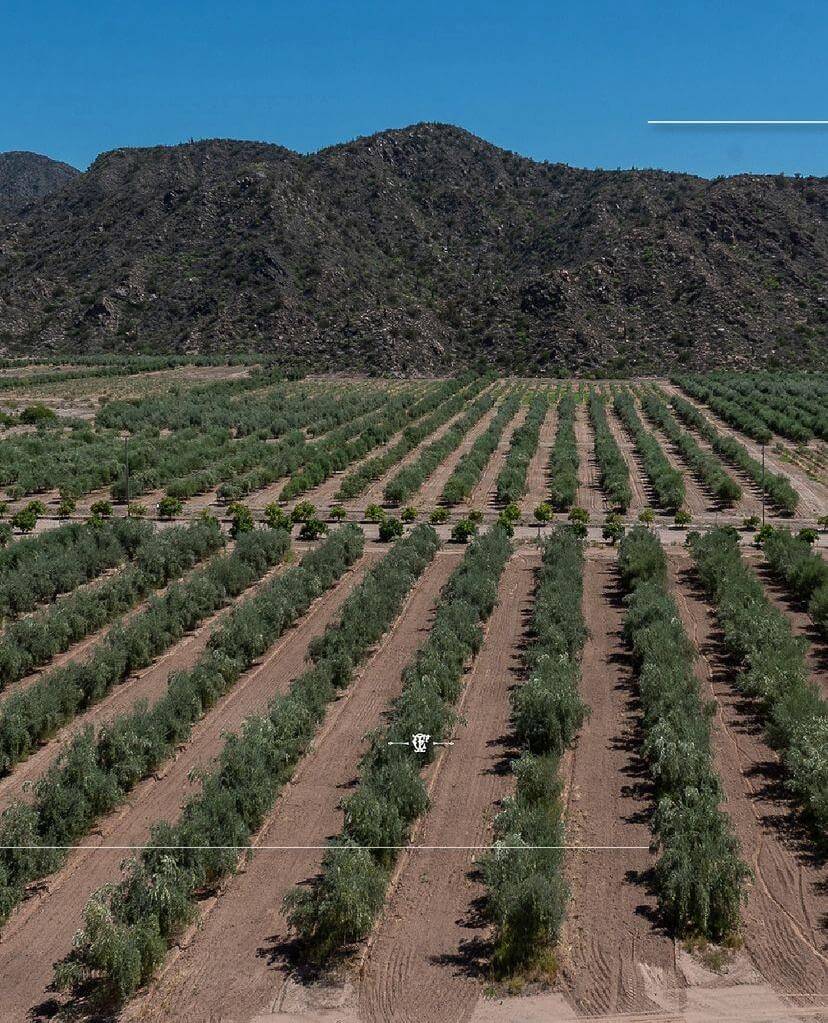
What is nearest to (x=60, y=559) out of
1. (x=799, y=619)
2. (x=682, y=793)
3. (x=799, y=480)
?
(x=682, y=793)

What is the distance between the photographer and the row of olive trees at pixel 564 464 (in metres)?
41.8

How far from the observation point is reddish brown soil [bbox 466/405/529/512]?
4262 centimetres

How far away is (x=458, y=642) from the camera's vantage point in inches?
877

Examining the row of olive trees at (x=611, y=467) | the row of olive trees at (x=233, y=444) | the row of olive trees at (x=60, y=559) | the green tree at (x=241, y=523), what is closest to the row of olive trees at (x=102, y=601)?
the row of olive trees at (x=60, y=559)

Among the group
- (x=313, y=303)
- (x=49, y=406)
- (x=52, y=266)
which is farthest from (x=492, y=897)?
(x=52, y=266)

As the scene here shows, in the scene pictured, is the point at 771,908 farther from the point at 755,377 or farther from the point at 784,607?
the point at 755,377

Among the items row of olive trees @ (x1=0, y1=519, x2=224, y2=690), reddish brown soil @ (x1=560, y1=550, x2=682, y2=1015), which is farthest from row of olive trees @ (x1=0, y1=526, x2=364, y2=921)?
reddish brown soil @ (x1=560, y1=550, x2=682, y2=1015)

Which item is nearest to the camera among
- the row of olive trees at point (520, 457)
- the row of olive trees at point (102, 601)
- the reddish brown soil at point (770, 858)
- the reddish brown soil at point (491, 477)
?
the reddish brown soil at point (770, 858)

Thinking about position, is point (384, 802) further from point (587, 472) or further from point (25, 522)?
point (587, 472)

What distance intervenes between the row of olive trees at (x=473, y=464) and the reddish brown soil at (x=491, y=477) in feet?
0.76

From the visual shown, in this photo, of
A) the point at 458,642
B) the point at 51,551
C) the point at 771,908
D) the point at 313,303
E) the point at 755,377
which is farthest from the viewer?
the point at 313,303

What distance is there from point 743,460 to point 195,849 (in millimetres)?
42205

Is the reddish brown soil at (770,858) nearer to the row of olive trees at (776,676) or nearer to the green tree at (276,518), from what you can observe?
the row of olive trees at (776,676)

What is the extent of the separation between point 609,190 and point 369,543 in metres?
125
